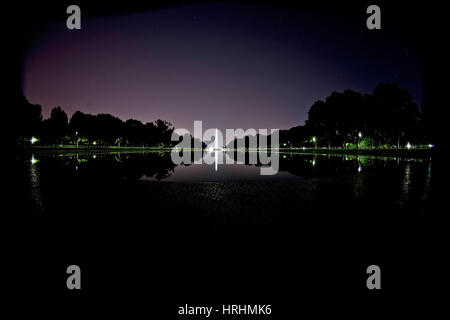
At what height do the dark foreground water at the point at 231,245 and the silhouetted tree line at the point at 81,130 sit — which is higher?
the silhouetted tree line at the point at 81,130

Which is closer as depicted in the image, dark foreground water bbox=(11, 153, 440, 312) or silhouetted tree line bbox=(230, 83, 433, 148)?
dark foreground water bbox=(11, 153, 440, 312)

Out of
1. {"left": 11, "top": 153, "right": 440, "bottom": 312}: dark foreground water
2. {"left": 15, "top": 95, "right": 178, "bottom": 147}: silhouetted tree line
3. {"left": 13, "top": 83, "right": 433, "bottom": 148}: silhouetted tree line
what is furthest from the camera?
{"left": 15, "top": 95, "right": 178, "bottom": 147}: silhouetted tree line

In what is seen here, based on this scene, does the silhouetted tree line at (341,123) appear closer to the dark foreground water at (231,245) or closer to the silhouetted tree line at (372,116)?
the silhouetted tree line at (372,116)

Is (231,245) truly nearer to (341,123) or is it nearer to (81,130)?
(341,123)

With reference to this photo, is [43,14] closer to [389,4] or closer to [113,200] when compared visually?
[113,200]

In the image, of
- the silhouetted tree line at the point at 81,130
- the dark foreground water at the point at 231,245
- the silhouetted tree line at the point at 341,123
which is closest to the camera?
the dark foreground water at the point at 231,245

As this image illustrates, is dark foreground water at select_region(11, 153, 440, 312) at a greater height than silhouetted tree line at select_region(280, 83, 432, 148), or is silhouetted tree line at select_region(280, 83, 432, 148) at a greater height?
silhouetted tree line at select_region(280, 83, 432, 148)

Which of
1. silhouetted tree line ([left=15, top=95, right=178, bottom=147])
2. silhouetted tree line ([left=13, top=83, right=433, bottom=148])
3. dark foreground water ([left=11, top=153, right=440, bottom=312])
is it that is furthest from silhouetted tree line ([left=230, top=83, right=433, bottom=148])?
silhouetted tree line ([left=15, top=95, right=178, bottom=147])

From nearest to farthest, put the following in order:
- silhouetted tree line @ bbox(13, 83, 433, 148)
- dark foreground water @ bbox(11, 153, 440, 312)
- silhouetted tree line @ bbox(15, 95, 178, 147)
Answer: dark foreground water @ bbox(11, 153, 440, 312) → silhouetted tree line @ bbox(13, 83, 433, 148) → silhouetted tree line @ bbox(15, 95, 178, 147)

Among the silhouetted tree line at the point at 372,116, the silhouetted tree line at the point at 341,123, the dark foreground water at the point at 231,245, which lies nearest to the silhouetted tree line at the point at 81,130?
the silhouetted tree line at the point at 341,123

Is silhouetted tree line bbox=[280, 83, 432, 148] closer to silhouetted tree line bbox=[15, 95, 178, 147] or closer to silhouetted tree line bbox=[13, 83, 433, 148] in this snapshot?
silhouetted tree line bbox=[13, 83, 433, 148]

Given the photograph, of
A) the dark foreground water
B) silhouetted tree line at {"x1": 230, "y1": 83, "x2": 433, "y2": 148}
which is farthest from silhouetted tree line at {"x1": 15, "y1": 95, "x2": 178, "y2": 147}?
silhouetted tree line at {"x1": 230, "y1": 83, "x2": 433, "y2": 148}
